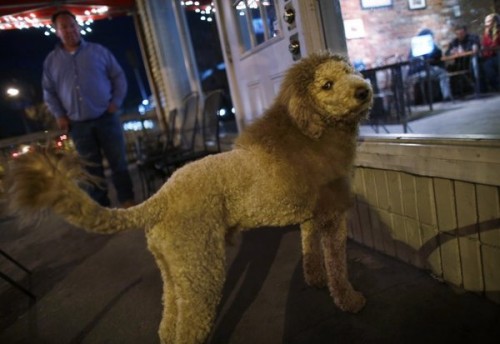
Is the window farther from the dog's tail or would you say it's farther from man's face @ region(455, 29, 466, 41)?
the dog's tail

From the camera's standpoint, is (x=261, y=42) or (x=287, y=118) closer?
(x=287, y=118)

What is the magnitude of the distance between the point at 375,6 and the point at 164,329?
14.0 ft

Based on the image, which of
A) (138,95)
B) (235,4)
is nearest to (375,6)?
(235,4)

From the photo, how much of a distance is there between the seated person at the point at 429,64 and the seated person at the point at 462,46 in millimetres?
168

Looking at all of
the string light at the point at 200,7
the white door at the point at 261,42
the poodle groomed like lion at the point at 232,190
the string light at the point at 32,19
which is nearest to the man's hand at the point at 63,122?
the white door at the point at 261,42

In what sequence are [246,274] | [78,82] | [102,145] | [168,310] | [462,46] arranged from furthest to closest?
[462,46], [102,145], [78,82], [246,274], [168,310]

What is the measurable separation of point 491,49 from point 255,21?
2.52 metres

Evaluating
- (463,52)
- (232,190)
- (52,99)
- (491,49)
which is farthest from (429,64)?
(52,99)

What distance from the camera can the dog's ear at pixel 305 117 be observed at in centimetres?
156

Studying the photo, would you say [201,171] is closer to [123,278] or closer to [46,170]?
[46,170]

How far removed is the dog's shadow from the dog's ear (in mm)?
1223

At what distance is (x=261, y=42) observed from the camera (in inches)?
146

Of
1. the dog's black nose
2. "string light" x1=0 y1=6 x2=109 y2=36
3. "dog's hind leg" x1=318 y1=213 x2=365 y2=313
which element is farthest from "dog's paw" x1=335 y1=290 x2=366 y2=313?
"string light" x1=0 y1=6 x2=109 y2=36

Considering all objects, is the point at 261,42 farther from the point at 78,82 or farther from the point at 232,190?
the point at 232,190
